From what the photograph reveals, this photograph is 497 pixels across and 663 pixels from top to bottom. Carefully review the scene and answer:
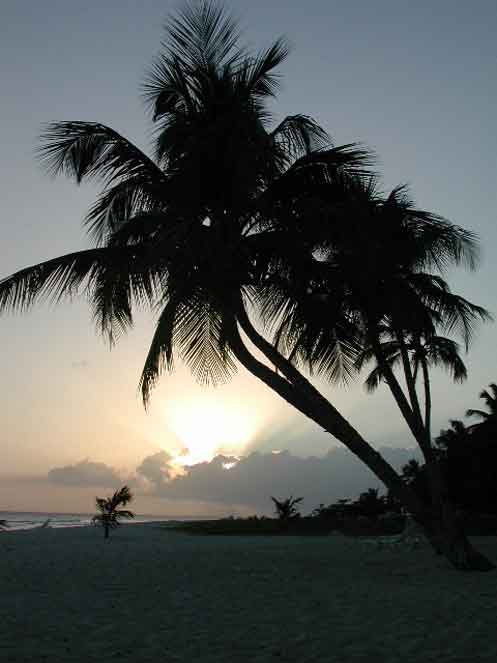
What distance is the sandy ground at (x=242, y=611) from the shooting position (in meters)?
5.50

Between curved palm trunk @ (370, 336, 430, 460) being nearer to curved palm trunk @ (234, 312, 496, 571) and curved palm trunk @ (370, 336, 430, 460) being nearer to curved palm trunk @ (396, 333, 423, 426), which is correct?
curved palm trunk @ (396, 333, 423, 426)

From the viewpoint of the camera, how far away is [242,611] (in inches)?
292

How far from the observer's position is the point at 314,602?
8086mm

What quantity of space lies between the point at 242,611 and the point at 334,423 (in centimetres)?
391

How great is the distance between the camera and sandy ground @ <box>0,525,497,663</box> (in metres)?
5.50

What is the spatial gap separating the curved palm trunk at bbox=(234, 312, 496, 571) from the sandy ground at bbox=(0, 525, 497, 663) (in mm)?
533

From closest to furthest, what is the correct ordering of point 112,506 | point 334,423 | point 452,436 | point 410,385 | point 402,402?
point 334,423, point 402,402, point 410,385, point 112,506, point 452,436

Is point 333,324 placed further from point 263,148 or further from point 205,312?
point 263,148

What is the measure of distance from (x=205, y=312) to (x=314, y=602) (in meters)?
4.73

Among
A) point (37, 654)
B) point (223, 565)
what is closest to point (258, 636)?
point (37, 654)

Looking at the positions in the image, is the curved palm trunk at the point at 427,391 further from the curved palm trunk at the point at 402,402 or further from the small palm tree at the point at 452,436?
the small palm tree at the point at 452,436

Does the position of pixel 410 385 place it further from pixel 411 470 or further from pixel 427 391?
pixel 411 470

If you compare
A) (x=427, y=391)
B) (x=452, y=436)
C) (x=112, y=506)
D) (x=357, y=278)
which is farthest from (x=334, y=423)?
(x=452, y=436)

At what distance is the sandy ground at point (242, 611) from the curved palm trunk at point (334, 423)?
0.53 meters
